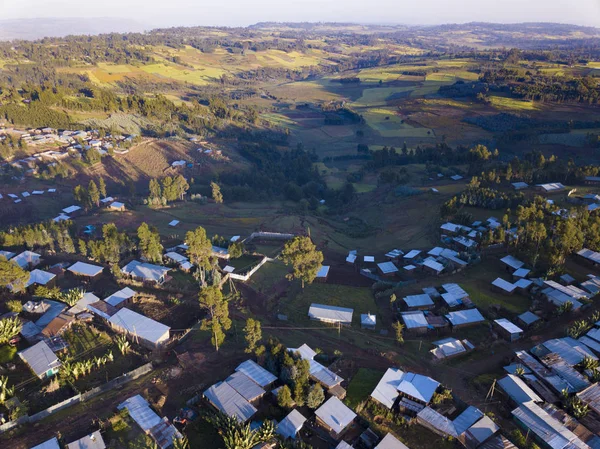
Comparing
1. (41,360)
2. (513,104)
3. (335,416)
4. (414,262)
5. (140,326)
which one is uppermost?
(513,104)

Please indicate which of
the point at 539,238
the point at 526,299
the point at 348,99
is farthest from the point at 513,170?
the point at 348,99

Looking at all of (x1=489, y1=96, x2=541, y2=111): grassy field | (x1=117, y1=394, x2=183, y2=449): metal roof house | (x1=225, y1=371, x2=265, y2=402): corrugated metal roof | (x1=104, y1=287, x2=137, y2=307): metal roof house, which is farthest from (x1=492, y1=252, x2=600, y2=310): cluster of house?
(x1=489, y1=96, x2=541, y2=111): grassy field

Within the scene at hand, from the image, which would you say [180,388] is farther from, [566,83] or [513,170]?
[566,83]

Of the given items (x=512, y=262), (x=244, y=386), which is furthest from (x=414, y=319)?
(x=244, y=386)

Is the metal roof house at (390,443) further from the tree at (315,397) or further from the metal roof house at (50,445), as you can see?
the metal roof house at (50,445)

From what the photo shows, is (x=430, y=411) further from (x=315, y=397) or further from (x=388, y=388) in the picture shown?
(x=315, y=397)

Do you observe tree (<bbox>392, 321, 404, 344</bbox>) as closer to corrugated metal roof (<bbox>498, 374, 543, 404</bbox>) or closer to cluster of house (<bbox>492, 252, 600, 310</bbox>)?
corrugated metal roof (<bbox>498, 374, 543, 404</bbox>)
